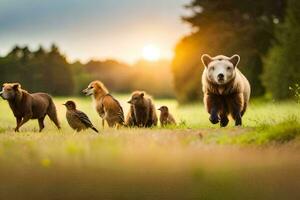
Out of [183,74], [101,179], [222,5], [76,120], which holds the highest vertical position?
[222,5]

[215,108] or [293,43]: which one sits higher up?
[293,43]

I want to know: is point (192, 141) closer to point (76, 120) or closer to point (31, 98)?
point (76, 120)

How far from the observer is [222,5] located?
134 ft

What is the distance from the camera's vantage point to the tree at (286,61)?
31938mm

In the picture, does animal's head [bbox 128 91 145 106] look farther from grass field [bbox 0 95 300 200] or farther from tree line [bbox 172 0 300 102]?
tree line [bbox 172 0 300 102]

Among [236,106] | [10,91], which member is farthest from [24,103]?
[236,106]

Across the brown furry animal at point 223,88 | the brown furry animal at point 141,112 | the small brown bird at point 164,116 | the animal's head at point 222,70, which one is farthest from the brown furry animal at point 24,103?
the animal's head at point 222,70

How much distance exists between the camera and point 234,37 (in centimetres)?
3847

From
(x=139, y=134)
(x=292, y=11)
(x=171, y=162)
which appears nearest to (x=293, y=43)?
(x=292, y=11)

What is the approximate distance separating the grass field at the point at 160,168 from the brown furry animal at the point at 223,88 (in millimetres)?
2333

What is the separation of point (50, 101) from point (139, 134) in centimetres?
496

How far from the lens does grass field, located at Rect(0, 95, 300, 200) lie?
8.55 m

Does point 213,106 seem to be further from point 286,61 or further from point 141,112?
point 286,61

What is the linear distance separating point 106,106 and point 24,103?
1809 millimetres
